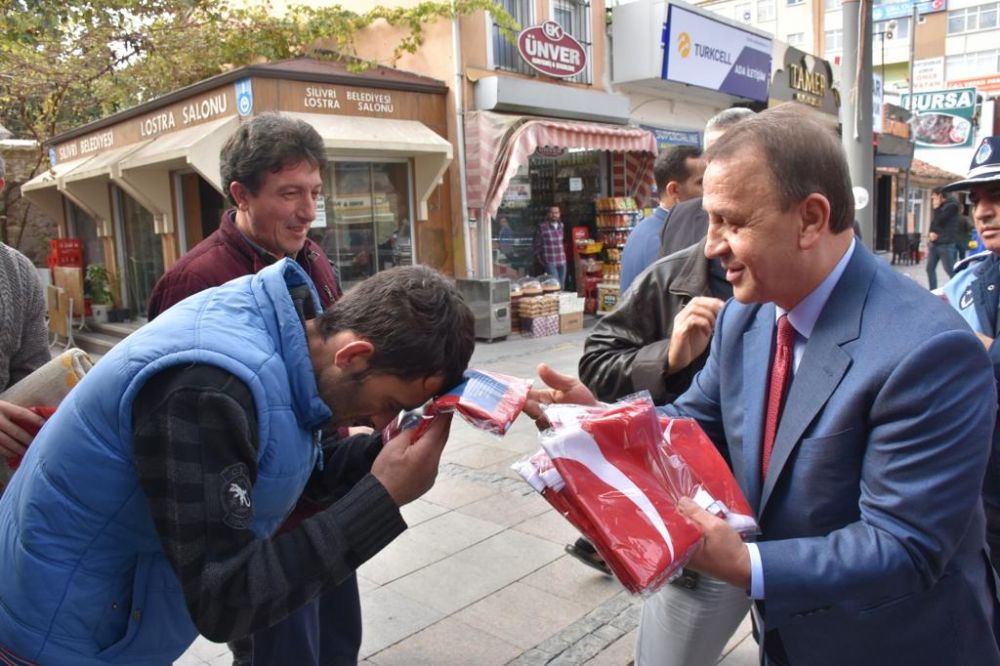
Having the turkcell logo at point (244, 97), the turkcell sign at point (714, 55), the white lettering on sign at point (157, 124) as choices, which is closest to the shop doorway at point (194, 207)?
the white lettering on sign at point (157, 124)

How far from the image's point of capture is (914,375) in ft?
4.11

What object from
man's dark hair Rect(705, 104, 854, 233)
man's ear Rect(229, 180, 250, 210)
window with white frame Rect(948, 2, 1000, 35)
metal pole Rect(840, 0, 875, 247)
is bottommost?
man's dark hair Rect(705, 104, 854, 233)

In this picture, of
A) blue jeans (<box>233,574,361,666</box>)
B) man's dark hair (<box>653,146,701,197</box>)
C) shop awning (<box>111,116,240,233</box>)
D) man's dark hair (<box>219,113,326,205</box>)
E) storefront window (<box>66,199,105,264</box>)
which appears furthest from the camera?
storefront window (<box>66,199,105,264</box>)

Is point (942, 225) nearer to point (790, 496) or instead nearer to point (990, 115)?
point (790, 496)

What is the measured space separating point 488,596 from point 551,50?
9.17 metres

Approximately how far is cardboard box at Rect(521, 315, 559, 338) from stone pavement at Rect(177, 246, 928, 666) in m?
5.50

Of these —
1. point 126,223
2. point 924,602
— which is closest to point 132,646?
point 924,602

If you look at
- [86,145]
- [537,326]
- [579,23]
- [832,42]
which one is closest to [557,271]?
[537,326]

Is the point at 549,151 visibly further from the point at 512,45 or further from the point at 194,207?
the point at 194,207

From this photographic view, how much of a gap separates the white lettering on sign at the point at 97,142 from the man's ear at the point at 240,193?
10.6m

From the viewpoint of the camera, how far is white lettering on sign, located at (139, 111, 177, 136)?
394 inches

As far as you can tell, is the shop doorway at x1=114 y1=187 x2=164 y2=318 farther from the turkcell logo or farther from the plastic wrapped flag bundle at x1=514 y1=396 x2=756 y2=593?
the plastic wrapped flag bundle at x1=514 y1=396 x2=756 y2=593

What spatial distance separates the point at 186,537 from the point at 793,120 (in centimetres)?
134

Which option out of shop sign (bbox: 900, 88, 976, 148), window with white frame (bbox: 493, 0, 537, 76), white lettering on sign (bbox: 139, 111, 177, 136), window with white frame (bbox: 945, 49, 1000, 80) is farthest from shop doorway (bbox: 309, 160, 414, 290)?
window with white frame (bbox: 945, 49, 1000, 80)
